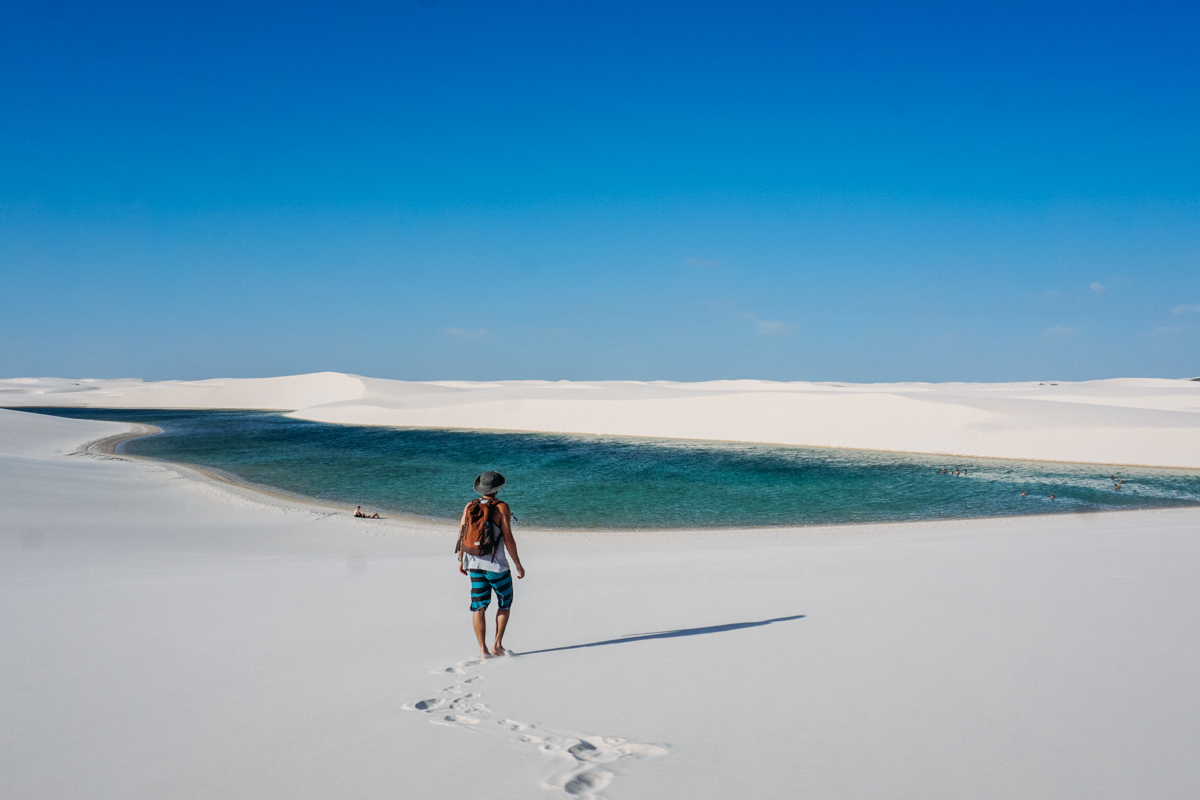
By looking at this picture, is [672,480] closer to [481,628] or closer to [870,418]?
[870,418]

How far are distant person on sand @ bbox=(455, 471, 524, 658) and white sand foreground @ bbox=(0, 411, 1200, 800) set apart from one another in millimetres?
302

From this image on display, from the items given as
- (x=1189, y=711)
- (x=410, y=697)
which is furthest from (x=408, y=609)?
(x=1189, y=711)

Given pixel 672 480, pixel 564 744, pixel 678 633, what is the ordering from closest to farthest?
1. pixel 564 744
2. pixel 678 633
3. pixel 672 480

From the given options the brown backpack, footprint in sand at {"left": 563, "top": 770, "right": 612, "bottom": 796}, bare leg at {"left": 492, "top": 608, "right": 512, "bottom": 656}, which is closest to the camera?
footprint in sand at {"left": 563, "top": 770, "right": 612, "bottom": 796}

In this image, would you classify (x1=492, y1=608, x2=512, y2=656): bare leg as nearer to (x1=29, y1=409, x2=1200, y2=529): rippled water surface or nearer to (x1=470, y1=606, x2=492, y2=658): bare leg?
(x1=470, y1=606, x2=492, y2=658): bare leg

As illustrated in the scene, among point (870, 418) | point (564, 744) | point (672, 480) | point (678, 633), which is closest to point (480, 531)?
point (564, 744)

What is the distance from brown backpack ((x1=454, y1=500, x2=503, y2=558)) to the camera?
4430mm

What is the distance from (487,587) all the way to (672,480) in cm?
1586

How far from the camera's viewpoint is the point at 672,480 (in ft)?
65.8

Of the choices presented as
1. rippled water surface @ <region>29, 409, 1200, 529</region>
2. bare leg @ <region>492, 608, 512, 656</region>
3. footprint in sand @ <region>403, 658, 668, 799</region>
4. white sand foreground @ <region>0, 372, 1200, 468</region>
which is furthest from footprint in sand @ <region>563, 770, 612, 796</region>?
white sand foreground @ <region>0, 372, 1200, 468</region>

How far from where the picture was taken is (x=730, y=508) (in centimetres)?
1551

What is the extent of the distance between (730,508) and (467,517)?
11.8 meters

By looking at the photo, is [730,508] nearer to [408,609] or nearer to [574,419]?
[408,609]

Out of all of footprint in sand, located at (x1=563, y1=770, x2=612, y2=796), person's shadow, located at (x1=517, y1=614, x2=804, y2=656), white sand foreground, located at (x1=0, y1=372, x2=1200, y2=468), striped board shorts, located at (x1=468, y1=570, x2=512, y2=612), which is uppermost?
white sand foreground, located at (x1=0, y1=372, x2=1200, y2=468)
